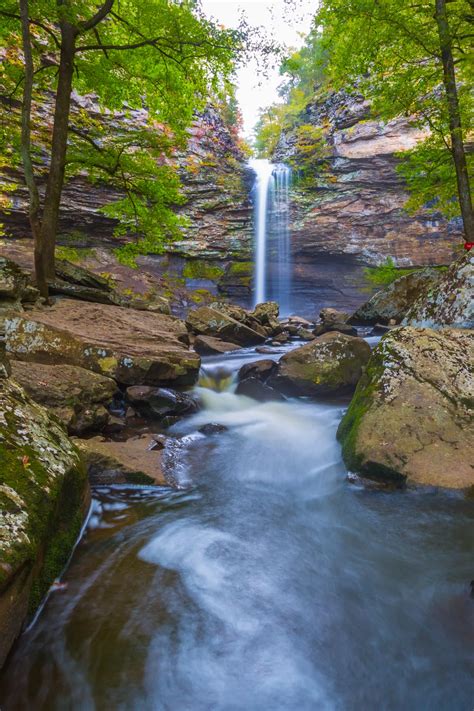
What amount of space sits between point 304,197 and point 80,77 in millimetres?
16099

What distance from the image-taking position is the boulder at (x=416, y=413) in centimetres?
386

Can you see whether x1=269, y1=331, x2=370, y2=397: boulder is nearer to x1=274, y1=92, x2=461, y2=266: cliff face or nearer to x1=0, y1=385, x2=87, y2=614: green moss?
x1=0, y1=385, x2=87, y2=614: green moss

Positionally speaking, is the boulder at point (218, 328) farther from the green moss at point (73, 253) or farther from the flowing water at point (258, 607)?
the green moss at point (73, 253)

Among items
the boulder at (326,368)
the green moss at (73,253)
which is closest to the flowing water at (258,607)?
the boulder at (326,368)

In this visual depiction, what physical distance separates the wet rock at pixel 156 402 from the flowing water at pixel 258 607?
1.88 metres

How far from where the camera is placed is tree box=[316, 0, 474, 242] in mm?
7250

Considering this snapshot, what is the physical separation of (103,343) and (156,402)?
4.68ft

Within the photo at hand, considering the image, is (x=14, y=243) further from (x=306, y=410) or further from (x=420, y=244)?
(x=420, y=244)

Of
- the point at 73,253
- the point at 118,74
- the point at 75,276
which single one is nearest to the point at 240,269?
the point at 73,253

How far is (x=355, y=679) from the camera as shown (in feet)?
6.75

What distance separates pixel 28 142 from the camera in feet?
21.6

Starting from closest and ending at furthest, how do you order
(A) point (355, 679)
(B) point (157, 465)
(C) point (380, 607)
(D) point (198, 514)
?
(A) point (355, 679) < (C) point (380, 607) < (D) point (198, 514) < (B) point (157, 465)

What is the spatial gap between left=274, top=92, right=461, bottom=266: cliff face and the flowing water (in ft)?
65.8

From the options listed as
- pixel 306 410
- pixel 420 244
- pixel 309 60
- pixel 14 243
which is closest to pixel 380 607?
pixel 306 410
